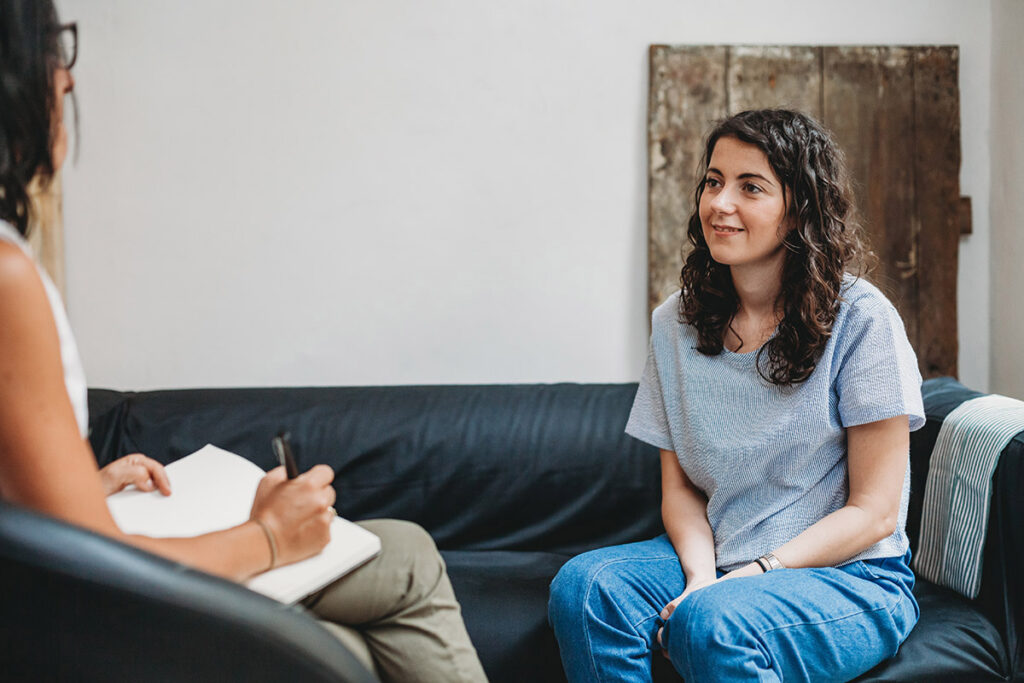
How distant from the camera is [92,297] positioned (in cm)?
238

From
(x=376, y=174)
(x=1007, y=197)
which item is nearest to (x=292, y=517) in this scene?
(x=376, y=174)

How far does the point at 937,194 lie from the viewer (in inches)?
94.3

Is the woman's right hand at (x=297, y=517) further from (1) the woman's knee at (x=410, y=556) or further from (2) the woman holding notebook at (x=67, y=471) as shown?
(1) the woman's knee at (x=410, y=556)

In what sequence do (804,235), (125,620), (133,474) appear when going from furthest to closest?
(804,235) < (133,474) < (125,620)

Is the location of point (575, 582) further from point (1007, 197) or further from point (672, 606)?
point (1007, 197)

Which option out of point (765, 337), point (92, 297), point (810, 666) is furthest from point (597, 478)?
point (92, 297)

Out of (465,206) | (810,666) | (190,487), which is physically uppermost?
(465,206)

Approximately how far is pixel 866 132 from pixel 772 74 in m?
0.32

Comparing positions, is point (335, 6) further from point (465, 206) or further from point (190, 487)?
point (190, 487)

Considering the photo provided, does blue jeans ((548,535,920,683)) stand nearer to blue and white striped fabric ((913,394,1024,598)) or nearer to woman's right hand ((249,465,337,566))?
blue and white striped fabric ((913,394,1024,598))

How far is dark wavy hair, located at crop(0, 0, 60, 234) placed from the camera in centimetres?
72

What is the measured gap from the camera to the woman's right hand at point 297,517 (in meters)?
0.89

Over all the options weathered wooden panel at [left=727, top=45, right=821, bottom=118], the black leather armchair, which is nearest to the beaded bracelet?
the black leather armchair

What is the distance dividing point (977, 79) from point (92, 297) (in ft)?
8.55
